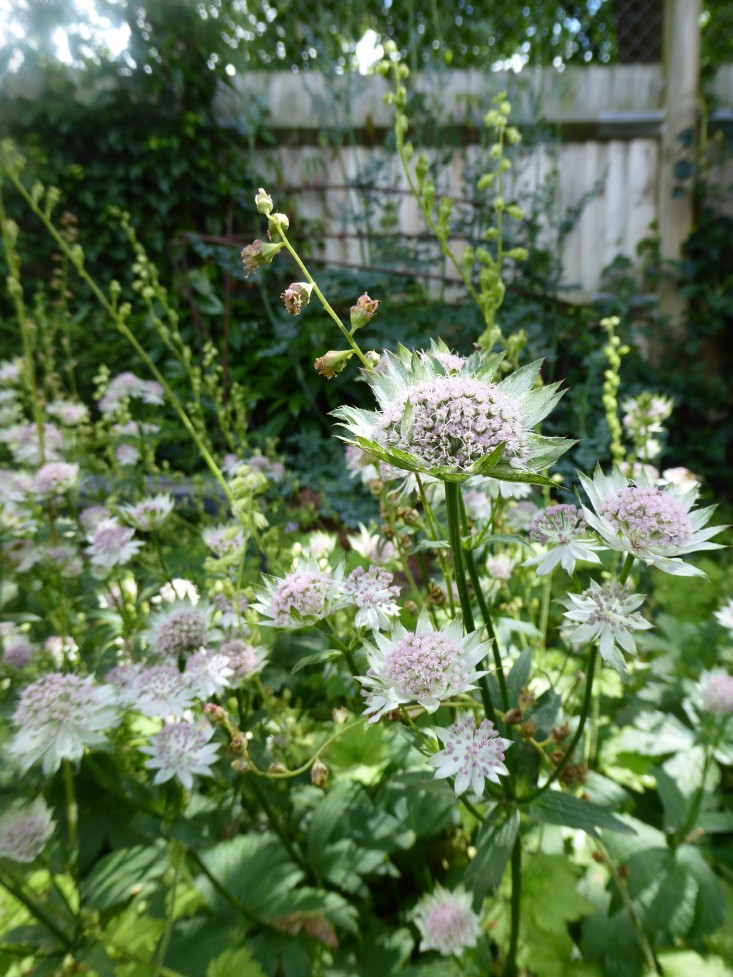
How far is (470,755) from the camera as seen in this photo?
59 centimetres

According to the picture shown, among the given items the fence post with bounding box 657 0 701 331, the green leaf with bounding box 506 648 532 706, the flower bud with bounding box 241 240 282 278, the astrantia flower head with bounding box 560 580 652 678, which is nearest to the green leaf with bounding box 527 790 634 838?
the green leaf with bounding box 506 648 532 706

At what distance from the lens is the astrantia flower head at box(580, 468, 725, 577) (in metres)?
0.62

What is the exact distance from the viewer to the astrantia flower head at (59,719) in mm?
846

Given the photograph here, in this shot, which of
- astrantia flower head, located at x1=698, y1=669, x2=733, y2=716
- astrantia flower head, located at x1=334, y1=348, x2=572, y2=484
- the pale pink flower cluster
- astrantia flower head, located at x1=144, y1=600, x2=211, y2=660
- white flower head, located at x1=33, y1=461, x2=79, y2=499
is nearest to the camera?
astrantia flower head, located at x1=334, y1=348, x2=572, y2=484

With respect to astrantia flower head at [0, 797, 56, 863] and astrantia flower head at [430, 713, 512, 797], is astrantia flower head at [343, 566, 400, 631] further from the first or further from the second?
astrantia flower head at [0, 797, 56, 863]

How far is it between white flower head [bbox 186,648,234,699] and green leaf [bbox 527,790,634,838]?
42cm

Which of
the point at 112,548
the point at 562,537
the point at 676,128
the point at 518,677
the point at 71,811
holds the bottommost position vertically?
the point at 71,811

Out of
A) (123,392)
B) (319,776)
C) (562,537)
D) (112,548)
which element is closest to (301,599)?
(319,776)

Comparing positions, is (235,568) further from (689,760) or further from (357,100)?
(357,100)

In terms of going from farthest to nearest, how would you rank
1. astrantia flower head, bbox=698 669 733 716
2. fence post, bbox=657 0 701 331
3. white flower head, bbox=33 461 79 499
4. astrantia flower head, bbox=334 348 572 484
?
1. fence post, bbox=657 0 701 331
2. white flower head, bbox=33 461 79 499
3. astrantia flower head, bbox=698 669 733 716
4. astrantia flower head, bbox=334 348 572 484

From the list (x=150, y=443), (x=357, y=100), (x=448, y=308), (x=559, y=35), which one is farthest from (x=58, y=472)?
(x=559, y=35)

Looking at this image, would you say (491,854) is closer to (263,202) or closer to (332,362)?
(332,362)

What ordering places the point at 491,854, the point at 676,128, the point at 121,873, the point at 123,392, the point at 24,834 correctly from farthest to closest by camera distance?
the point at 676,128
the point at 123,392
the point at 121,873
the point at 24,834
the point at 491,854

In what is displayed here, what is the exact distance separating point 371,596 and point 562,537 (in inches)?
8.9
